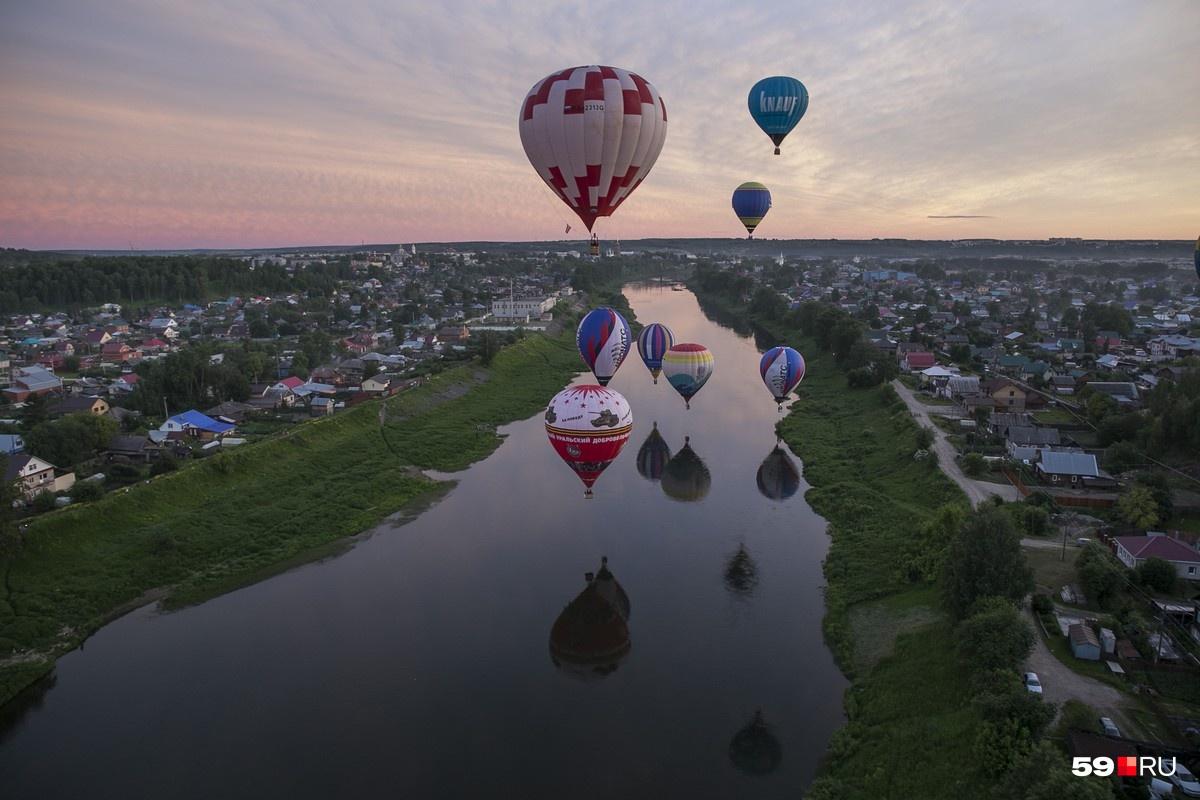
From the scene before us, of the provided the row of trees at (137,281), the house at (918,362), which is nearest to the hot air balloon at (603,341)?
the house at (918,362)

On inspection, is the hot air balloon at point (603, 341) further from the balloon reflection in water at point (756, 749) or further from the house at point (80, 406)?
the house at point (80, 406)

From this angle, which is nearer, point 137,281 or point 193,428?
point 193,428

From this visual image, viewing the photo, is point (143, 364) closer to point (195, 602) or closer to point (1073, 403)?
point (195, 602)

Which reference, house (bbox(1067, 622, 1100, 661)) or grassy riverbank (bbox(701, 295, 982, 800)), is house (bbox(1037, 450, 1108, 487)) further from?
house (bbox(1067, 622, 1100, 661))

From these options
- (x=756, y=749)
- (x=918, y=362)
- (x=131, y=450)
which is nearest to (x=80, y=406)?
(x=131, y=450)

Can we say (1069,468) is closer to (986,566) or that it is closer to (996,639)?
(986,566)

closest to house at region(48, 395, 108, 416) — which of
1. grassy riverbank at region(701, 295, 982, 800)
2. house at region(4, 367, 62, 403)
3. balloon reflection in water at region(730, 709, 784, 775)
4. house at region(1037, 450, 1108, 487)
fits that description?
house at region(4, 367, 62, 403)

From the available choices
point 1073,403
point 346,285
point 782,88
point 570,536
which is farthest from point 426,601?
point 346,285
